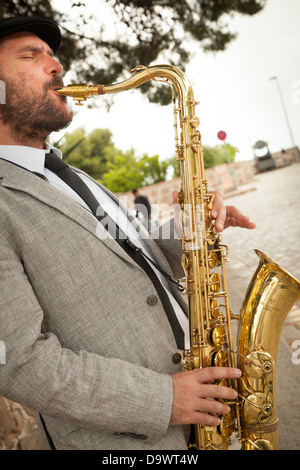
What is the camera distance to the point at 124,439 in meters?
1.27

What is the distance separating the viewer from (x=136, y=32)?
4.11 metres

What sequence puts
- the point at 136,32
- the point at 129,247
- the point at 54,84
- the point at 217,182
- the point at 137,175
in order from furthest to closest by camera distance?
the point at 137,175 < the point at 217,182 < the point at 136,32 < the point at 54,84 < the point at 129,247

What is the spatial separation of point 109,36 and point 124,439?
3962 mm

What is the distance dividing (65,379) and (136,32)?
400 centimetres

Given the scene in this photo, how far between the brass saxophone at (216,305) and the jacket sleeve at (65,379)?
1.00ft

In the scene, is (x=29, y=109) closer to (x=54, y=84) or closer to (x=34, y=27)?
(x=54, y=84)

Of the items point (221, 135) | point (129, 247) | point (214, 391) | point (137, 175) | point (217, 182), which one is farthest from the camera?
point (137, 175)

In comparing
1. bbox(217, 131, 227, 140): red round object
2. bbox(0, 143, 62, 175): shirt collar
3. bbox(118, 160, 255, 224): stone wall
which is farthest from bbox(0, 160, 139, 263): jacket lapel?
bbox(118, 160, 255, 224): stone wall

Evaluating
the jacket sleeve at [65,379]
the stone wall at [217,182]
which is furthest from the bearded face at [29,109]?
the stone wall at [217,182]

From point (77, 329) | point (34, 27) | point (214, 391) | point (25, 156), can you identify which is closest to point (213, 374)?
point (214, 391)

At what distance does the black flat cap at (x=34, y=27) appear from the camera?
1.52 metres

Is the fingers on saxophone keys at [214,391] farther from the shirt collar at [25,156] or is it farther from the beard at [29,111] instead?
the beard at [29,111]

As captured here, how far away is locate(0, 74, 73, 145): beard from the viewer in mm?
1486

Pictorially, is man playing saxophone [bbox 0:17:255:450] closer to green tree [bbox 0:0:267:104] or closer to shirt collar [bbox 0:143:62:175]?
shirt collar [bbox 0:143:62:175]
